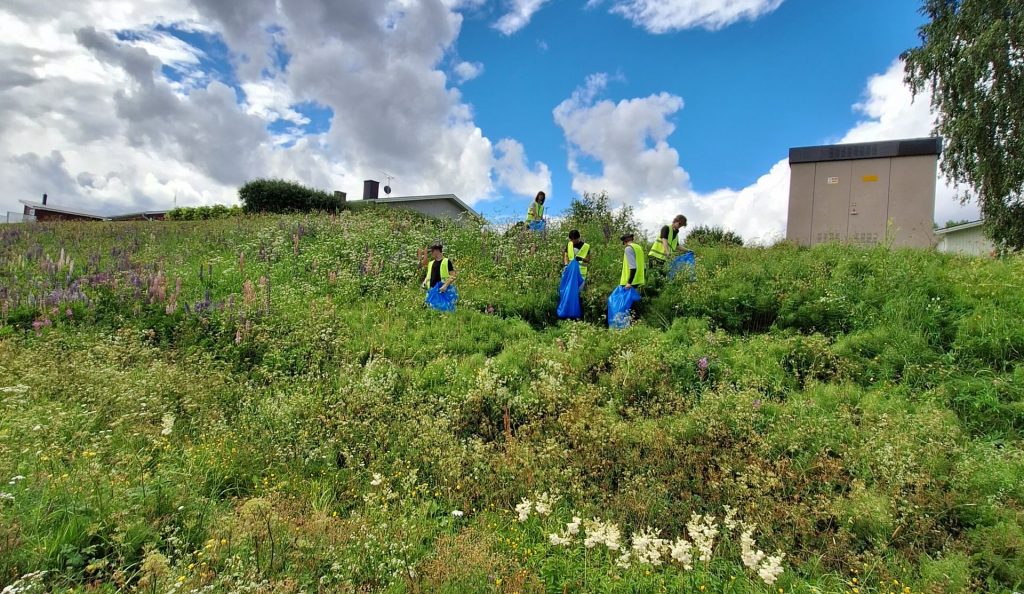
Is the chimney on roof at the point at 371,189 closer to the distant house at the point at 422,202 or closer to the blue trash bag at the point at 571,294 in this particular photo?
the distant house at the point at 422,202

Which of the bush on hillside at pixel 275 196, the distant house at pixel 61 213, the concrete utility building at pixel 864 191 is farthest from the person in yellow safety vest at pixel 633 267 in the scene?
the distant house at pixel 61 213

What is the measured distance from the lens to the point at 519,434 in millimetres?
5230

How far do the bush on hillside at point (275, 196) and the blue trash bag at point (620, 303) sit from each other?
23.5m

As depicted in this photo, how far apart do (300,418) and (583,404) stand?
3.22 metres

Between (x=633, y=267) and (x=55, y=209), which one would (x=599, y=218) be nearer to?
(x=633, y=267)

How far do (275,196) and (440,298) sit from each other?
79.1 ft

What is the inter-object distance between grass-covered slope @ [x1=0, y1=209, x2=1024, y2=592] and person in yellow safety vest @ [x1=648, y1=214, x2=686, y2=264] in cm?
103

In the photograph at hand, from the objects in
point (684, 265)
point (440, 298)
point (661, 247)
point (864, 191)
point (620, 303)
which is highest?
point (864, 191)

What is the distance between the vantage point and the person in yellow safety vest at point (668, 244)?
10852 millimetres

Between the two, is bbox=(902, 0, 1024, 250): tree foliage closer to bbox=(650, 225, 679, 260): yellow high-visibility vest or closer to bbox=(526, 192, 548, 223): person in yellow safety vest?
bbox=(650, 225, 679, 260): yellow high-visibility vest

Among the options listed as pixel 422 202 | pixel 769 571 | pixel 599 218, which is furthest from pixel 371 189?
pixel 769 571

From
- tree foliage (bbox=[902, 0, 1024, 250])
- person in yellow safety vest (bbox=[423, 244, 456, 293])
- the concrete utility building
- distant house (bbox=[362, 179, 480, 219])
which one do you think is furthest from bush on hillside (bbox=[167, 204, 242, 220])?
tree foliage (bbox=[902, 0, 1024, 250])

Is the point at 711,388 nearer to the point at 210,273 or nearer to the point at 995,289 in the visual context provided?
the point at 995,289

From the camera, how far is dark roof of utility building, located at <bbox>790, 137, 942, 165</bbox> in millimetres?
14102
